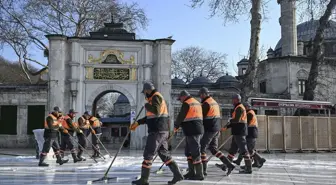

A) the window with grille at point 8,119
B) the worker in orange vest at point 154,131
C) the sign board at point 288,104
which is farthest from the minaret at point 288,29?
the worker in orange vest at point 154,131

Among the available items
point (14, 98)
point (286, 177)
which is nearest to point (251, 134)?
point (286, 177)

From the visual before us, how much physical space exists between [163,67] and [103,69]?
3.43m

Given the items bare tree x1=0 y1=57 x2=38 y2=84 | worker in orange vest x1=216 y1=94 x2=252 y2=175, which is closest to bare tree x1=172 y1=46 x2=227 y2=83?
bare tree x1=0 y1=57 x2=38 y2=84

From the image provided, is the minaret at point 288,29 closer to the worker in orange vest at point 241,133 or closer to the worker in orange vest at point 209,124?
the worker in orange vest at point 241,133

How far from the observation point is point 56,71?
23062 millimetres

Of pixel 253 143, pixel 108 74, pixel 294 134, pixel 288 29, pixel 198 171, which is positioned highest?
pixel 288 29

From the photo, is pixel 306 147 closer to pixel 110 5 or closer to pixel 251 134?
pixel 251 134

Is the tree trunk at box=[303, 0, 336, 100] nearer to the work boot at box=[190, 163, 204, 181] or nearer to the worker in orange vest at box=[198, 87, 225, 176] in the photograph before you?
the worker in orange vest at box=[198, 87, 225, 176]

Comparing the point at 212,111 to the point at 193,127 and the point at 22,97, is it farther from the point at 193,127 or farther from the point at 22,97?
the point at 22,97

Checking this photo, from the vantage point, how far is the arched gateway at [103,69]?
23062 mm

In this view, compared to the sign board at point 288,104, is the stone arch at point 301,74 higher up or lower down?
higher up

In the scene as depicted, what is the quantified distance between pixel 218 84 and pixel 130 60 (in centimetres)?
2044

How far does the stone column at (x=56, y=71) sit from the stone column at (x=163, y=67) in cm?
527

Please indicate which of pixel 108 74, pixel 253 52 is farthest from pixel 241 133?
pixel 108 74
